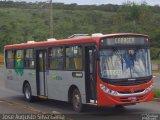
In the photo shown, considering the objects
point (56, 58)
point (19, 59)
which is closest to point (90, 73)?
point (56, 58)

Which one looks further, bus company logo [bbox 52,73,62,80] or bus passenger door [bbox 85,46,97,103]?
bus company logo [bbox 52,73,62,80]

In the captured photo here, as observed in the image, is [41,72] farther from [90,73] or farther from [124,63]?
[124,63]

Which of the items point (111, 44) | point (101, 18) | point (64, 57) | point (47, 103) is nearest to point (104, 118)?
point (111, 44)

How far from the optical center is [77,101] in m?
17.6

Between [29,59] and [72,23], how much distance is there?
81.8 metres

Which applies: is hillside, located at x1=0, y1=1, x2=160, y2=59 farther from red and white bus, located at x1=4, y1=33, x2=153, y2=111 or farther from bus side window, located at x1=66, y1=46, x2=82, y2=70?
bus side window, located at x1=66, y1=46, x2=82, y2=70

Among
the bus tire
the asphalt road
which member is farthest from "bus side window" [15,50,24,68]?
the asphalt road

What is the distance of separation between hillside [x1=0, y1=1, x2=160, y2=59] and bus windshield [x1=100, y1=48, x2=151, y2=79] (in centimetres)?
4865

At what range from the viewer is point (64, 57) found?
18719 millimetres

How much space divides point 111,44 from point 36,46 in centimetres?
558

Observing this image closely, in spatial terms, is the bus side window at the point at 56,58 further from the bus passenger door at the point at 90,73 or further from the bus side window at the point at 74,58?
the bus passenger door at the point at 90,73

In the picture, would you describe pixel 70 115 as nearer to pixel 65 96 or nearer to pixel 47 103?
pixel 65 96

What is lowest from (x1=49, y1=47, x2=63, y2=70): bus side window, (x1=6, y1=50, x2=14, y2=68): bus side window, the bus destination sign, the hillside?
the hillside

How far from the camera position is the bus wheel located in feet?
57.0
